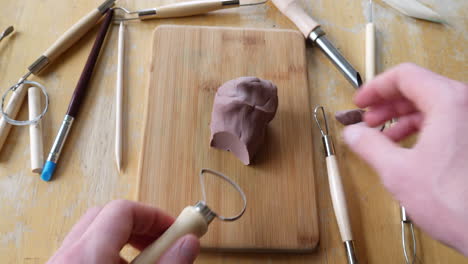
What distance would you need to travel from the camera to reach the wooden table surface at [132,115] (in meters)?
0.86

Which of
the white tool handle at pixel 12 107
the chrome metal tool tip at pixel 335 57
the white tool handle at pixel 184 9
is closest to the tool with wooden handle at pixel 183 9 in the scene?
the white tool handle at pixel 184 9

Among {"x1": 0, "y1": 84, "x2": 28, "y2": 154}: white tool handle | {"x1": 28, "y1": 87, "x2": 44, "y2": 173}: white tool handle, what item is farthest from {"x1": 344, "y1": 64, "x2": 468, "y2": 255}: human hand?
{"x1": 0, "y1": 84, "x2": 28, "y2": 154}: white tool handle

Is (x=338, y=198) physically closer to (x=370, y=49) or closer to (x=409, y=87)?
(x=409, y=87)

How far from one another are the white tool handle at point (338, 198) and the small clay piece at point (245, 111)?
0.65 ft

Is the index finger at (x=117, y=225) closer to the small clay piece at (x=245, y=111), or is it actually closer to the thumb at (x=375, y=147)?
the small clay piece at (x=245, y=111)

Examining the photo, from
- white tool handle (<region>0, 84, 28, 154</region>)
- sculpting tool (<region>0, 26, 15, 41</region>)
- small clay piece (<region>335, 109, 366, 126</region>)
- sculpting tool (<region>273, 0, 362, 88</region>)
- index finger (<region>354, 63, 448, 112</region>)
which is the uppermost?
sculpting tool (<region>0, 26, 15, 41</region>)

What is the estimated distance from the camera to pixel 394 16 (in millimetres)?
1195

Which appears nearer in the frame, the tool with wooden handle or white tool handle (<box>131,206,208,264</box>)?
white tool handle (<box>131,206,208,264</box>)

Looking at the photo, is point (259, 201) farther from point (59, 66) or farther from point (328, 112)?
point (59, 66)

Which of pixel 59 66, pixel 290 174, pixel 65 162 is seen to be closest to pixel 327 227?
pixel 290 174

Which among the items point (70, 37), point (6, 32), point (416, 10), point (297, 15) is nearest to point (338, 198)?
point (297, 15)

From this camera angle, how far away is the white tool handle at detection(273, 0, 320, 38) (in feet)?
3.61

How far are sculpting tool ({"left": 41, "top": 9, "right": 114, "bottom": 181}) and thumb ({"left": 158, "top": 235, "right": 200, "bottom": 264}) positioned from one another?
1.61 ft

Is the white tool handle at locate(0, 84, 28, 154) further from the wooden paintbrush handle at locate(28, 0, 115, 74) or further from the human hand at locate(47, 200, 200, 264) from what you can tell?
the human hand at locate(47, 200, 200, 264)
